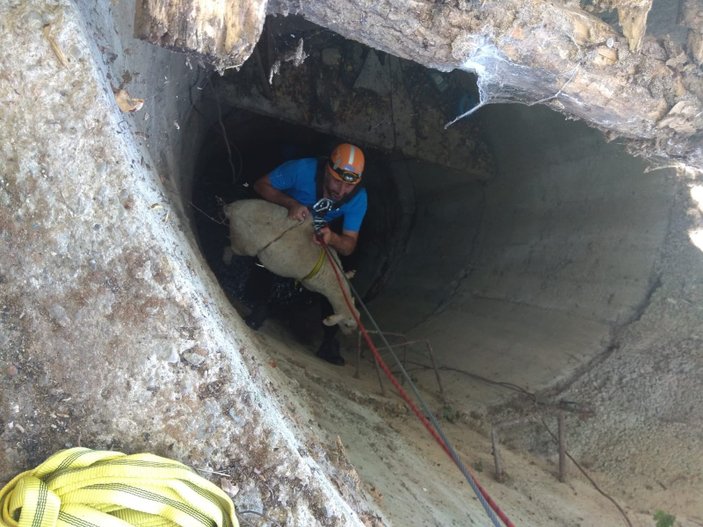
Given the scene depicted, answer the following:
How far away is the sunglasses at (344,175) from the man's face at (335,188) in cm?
4

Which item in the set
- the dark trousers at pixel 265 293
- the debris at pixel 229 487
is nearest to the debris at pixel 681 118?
the debris at pixel 229 487

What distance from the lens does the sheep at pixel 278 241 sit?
3768 mm

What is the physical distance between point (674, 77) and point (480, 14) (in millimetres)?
984

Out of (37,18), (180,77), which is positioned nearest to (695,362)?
(180,77)

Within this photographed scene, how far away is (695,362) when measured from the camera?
3506 mm

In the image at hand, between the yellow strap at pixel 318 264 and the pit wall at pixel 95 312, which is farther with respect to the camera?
the yellow strap at pixel 318 264

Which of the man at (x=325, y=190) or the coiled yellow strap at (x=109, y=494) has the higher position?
the man at (x=325, y=190)

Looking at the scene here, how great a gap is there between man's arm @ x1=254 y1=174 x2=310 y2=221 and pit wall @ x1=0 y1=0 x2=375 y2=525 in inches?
76.4

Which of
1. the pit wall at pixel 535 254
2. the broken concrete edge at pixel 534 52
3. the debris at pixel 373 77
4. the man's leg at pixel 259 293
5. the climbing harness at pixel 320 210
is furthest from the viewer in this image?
the debris at pixel 373 77

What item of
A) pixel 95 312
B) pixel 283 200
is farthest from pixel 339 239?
pixel 95 312

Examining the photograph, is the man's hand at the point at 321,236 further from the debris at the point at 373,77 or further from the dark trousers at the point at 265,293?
the debris at the point at 373,77

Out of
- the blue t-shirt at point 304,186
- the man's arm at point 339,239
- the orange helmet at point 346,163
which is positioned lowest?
the man's arm at point 339,239

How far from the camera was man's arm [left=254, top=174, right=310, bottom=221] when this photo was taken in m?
3.80

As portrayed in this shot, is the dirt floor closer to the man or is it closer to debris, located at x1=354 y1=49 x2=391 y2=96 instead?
the man
